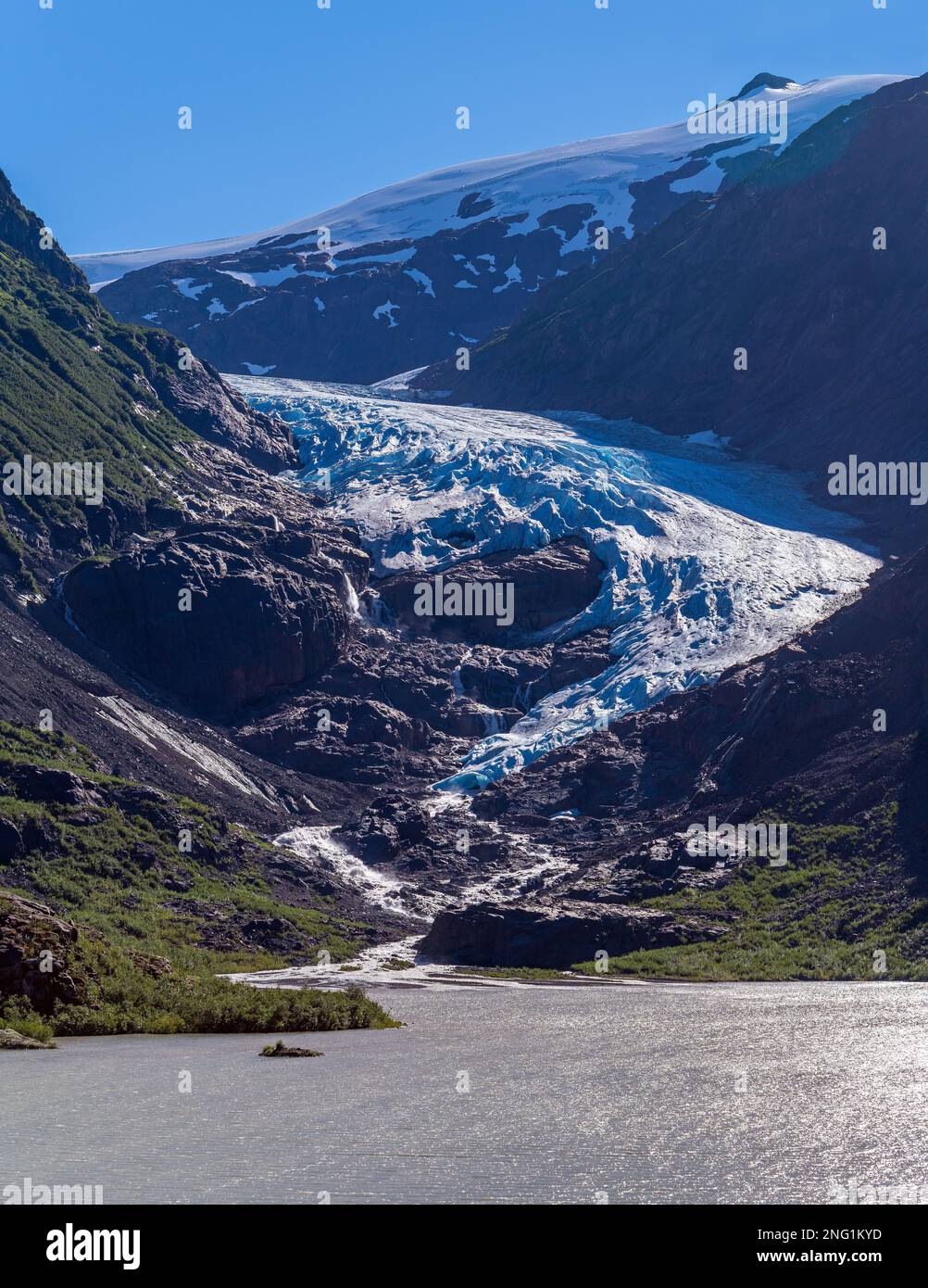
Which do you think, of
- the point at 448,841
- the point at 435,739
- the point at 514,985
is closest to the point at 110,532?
the point at 435,739

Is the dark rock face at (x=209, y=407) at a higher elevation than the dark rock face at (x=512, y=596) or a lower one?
higher

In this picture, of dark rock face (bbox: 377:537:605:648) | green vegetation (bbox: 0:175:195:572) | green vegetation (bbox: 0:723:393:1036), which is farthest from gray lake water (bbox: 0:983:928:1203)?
dark rock face (bbox: 377:537:605:648)

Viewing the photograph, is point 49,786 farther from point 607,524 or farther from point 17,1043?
point 607,524

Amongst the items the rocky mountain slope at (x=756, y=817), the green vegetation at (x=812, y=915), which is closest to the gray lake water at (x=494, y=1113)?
the green vegetation at (x=812, y=915)

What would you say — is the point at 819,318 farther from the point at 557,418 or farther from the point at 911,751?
the point at 911,751

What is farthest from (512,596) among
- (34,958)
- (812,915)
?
(34,958)

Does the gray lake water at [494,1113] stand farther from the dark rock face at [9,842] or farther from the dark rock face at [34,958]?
the dark rock face at [9,842]

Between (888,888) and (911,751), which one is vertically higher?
(911,751)

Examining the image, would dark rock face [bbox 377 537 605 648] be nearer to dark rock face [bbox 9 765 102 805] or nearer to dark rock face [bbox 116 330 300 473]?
dark rock face [bbox 116 330 300 473]
